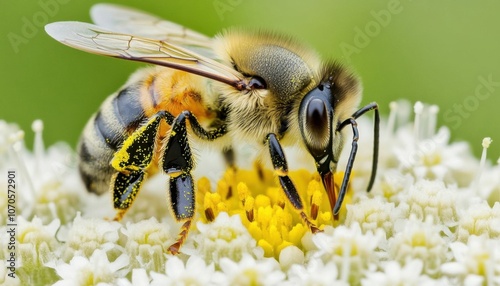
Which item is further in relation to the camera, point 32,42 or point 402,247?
point 32,42

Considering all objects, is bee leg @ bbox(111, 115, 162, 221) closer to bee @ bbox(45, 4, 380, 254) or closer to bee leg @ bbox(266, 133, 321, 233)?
bee @ bbox(45, 4, 380, 254)

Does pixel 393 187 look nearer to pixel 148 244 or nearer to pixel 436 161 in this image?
pixel 436 161

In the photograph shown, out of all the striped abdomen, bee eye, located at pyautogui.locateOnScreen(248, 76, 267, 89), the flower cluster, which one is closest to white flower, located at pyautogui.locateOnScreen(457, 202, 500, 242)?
the flower cluster

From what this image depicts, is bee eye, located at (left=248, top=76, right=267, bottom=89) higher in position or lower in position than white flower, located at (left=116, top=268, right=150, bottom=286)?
higher

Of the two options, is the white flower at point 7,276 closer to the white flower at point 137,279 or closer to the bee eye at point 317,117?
the white flower at point 137,279

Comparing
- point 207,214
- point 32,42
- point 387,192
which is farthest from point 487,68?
point 32,42

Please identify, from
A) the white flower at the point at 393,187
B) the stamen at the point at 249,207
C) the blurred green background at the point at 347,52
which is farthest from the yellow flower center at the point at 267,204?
the blurred green background at the point at 347,52

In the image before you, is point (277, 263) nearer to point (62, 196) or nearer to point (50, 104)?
point (62, 196)

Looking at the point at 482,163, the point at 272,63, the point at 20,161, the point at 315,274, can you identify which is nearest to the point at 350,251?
the point at 315,274
